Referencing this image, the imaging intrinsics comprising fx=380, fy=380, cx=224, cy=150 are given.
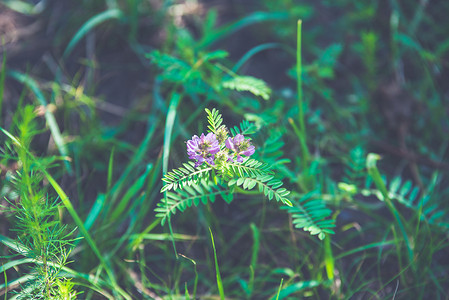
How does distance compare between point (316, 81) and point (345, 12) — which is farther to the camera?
point (345, 12)

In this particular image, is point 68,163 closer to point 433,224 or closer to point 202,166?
point 202,166

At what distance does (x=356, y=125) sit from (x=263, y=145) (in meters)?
0.82

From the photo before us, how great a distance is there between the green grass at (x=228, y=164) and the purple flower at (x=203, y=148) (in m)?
0.06

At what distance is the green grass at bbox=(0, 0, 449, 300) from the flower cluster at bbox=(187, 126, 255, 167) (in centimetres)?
5

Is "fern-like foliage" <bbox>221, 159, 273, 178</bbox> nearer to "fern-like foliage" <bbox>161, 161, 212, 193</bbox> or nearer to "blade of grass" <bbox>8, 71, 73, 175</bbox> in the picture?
"fern-like foliage" <bbox>161, 161, 212, 193</bbox>

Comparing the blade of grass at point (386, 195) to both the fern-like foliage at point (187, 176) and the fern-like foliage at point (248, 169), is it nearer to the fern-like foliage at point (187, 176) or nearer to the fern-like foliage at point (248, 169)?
the fern-like foliage at point (248, 169)

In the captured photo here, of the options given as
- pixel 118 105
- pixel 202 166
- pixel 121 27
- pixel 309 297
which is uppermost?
pixel 121 27

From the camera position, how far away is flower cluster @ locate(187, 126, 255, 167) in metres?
1.14

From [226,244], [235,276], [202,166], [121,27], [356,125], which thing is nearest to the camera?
[202,166]

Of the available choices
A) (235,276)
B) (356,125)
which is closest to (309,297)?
(235,276)

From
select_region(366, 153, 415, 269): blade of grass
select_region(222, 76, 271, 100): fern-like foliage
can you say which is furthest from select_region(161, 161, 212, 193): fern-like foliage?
select_region(366, 153, 415, 269): blade of grass

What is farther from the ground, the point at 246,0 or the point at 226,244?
the point at 246,0

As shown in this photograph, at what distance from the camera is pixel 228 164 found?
Result: 117cm

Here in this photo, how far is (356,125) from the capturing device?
204cm
